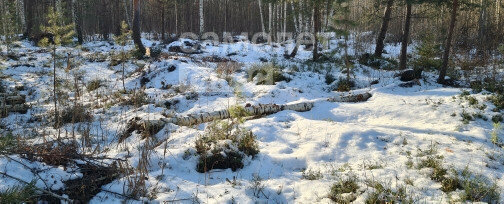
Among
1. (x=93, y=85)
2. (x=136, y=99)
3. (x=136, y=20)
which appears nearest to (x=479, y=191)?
(x=136, y=99)

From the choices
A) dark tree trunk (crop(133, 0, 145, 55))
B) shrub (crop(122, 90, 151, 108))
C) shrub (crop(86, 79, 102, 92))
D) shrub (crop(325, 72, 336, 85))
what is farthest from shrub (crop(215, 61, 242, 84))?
dark tree trunk (crop(133, 0, 145, 55))

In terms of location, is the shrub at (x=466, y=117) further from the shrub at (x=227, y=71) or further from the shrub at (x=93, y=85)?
the shrub at (x=93, y=85)

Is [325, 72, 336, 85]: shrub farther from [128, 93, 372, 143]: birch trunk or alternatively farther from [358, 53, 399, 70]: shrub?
[358, 53, 399, 70]: shrub

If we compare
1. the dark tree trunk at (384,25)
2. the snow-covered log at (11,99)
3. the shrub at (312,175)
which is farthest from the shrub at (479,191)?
the dark tree trunk at (384,25)

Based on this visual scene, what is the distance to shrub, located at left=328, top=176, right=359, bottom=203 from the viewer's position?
370 centimetres

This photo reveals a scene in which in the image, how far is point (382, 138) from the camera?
555 cm

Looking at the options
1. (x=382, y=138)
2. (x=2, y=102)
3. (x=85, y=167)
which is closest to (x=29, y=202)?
(x=85, y=167)

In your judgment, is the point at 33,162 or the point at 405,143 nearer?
the point at 33,162

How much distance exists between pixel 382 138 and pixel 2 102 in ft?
33.2

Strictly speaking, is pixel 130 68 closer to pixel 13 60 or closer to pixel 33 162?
pixel 13 60

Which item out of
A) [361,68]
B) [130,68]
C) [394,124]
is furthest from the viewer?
[130,68]

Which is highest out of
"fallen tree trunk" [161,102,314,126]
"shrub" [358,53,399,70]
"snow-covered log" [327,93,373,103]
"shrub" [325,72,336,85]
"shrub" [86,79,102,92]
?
"shrub" [358,53,399,70]

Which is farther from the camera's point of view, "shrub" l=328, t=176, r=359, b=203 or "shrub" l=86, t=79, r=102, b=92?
"shrub" l=86, t=79, r=102, b=92

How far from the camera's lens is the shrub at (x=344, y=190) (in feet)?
12.1
